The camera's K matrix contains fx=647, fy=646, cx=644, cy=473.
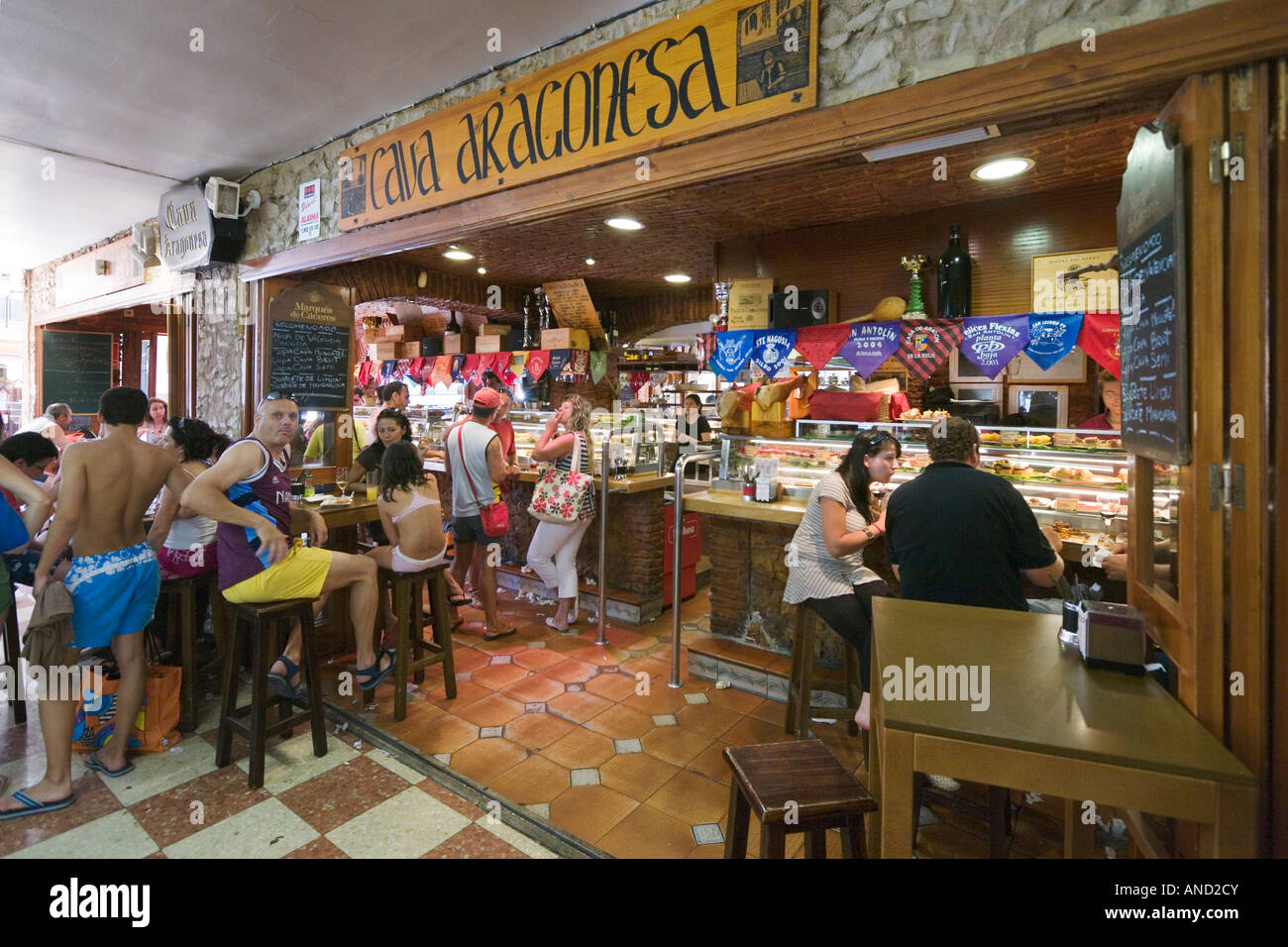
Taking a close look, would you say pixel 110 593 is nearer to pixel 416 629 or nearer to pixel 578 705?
pixel 416 629

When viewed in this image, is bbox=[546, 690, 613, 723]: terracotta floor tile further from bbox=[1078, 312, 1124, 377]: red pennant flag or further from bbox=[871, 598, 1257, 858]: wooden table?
bbox=[1078, 312, 1124, 377]: red pennant flag

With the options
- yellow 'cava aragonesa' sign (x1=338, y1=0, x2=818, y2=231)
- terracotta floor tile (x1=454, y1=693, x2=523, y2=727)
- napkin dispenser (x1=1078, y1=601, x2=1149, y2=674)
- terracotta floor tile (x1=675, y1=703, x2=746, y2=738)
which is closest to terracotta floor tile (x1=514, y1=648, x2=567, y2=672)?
terracotta floor tile (x1=454, y1=693, x2=523, y2=727)

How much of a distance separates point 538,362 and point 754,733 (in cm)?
539

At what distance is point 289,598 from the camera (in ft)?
10.6

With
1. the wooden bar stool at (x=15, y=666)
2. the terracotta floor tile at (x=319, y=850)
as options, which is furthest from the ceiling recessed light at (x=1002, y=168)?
the wooden bar stool at (x=15, y=666)

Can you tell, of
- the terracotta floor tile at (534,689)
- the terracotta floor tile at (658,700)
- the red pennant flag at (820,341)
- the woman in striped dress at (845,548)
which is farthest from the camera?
the red pennant flag at (820,341)

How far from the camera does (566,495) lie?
16.3 ft

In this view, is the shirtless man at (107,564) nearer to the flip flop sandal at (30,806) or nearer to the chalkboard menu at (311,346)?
the flip flop sandal at (30,806)

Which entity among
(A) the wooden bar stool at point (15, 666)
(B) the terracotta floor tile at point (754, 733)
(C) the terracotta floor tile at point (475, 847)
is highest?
(A) the wooden bar stool at point (15, 666)

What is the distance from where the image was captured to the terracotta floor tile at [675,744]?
130 inches

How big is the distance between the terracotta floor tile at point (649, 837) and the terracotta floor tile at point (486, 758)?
71 cm

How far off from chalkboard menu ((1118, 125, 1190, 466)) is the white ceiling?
7.48 feet
